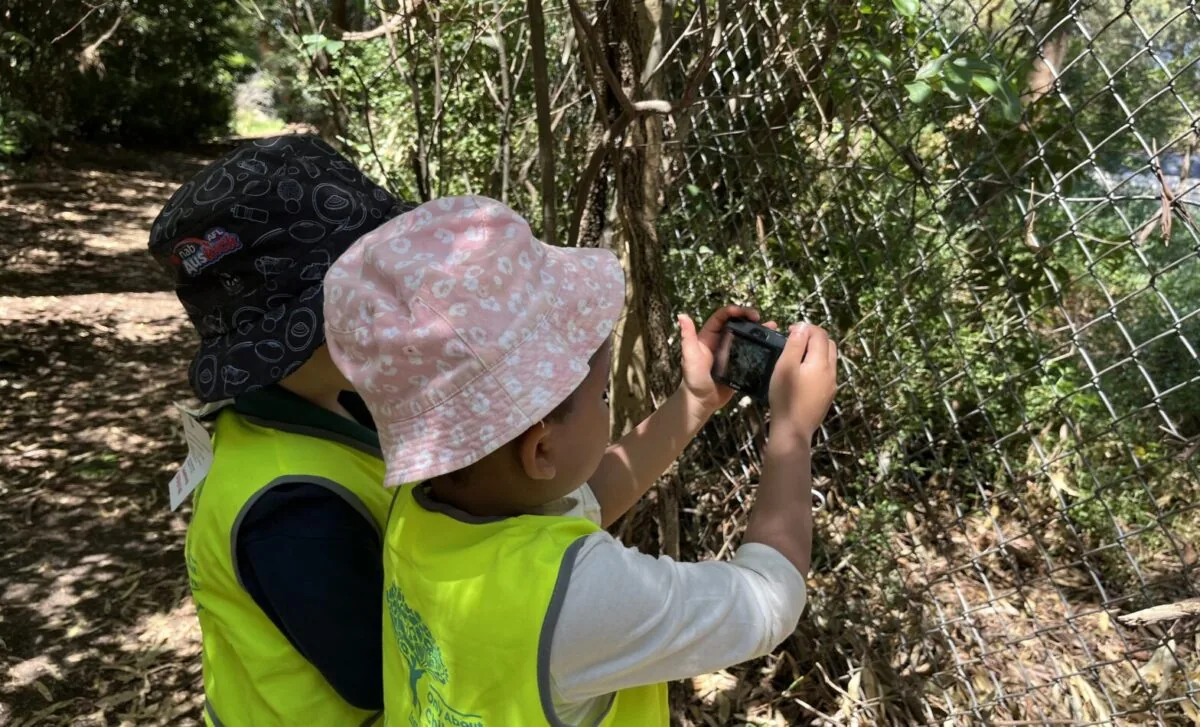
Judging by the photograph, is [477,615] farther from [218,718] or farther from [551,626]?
[218,718]

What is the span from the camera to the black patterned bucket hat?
4.06ft

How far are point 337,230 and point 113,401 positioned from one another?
4832 mm

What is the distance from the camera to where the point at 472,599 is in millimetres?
978

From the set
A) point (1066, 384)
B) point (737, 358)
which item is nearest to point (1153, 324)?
point (1066, 384)

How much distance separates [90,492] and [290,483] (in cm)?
383

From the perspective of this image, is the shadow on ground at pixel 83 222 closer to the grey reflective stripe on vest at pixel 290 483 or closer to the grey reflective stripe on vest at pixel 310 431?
the grey reflective stripe on vest at pixel 310 431

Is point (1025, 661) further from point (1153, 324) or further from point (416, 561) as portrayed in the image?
point (416, 561)

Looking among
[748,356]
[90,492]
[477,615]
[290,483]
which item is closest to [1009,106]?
[748,356]

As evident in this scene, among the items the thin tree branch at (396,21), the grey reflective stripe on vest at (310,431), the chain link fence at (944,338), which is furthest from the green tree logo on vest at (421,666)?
the thin tree branch at (396,21)

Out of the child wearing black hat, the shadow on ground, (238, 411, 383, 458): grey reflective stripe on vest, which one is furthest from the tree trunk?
the shadow on ground

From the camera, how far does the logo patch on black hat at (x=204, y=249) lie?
4.08ft

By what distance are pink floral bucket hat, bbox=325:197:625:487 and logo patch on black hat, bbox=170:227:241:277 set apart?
0.99 feet

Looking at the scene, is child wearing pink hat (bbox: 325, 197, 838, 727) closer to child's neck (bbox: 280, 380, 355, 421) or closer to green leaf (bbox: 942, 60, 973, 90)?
child's neck (bbox: 280, 380, 355, 421)

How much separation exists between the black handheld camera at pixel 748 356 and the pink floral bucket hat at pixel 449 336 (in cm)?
37
